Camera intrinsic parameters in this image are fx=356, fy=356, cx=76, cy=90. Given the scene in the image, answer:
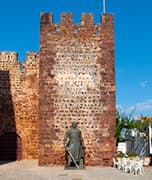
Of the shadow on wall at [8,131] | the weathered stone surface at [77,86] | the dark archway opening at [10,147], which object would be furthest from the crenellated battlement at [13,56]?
the dark archway opening at [10,147]

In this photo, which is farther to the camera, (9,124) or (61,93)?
(9,124)

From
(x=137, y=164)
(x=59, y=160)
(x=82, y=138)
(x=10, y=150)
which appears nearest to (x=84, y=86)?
(x=82, y=138)

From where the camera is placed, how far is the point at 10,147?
17.2 metres

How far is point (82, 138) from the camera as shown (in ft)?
44.3

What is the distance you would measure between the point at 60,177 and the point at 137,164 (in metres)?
2.87

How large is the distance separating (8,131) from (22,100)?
5.33ft

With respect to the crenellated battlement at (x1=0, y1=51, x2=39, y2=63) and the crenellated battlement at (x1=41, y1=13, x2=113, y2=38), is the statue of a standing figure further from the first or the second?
the crenellated battlement at (x1=0, y1=51, x2=39, y2=63)

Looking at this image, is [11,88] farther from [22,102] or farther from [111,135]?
[111,135]

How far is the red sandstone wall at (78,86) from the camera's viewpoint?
13812 mm

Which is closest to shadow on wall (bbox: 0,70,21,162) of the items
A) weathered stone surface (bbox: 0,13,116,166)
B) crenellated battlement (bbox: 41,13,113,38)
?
weathered stone surface (bbox: 0,13,116,166)

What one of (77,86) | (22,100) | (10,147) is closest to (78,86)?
(77,86)

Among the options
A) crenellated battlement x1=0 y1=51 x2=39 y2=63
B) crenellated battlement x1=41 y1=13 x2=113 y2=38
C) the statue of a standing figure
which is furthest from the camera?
crenellated battlement x1=0 y1=51 x2=39 y2=63

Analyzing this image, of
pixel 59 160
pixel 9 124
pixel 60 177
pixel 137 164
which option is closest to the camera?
pixel 60 177

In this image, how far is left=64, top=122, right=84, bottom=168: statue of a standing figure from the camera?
12.6m
